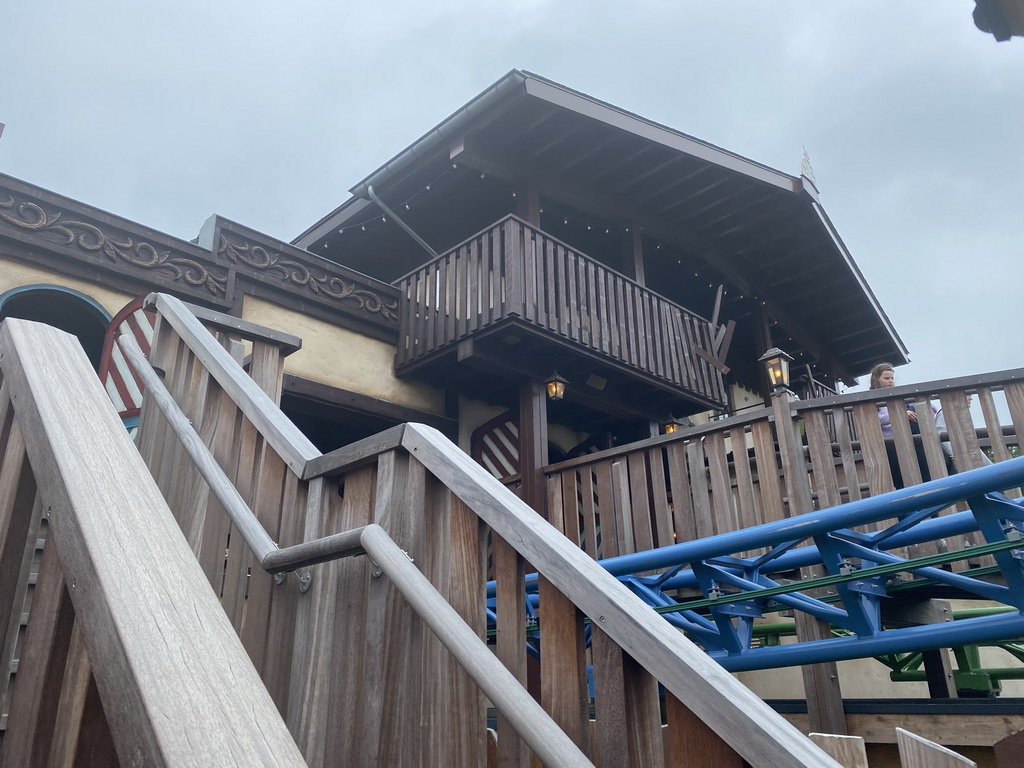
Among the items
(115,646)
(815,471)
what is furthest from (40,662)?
(815,471)

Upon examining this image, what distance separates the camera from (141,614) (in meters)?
1.08

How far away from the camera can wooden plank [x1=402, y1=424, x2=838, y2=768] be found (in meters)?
1.13

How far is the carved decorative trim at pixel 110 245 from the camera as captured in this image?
6805mm

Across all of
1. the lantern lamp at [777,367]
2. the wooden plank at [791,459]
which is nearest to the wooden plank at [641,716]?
the wooden plank at [791,459]

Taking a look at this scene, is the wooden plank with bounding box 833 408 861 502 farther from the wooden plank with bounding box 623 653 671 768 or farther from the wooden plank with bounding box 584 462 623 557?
the wooden plank with bounding box 623 653 671 768

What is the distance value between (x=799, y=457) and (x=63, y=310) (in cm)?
716

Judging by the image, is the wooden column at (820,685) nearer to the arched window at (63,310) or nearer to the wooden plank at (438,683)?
the wooden plank at (438,683)

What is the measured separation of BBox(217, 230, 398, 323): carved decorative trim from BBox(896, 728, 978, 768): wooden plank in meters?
7.43

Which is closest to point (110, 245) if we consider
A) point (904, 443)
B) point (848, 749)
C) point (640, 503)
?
point (640, 503)

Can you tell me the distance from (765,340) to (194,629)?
41.4 feet

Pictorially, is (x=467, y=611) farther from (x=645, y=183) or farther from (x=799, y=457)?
(x=645, y=183)

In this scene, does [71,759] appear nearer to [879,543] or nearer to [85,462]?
[85,462]

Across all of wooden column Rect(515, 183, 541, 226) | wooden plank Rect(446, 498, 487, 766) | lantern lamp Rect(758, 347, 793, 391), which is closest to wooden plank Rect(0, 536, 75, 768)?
wooden plank Rect(446, 498, 487, 766)

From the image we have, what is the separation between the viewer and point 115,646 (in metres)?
1.04
